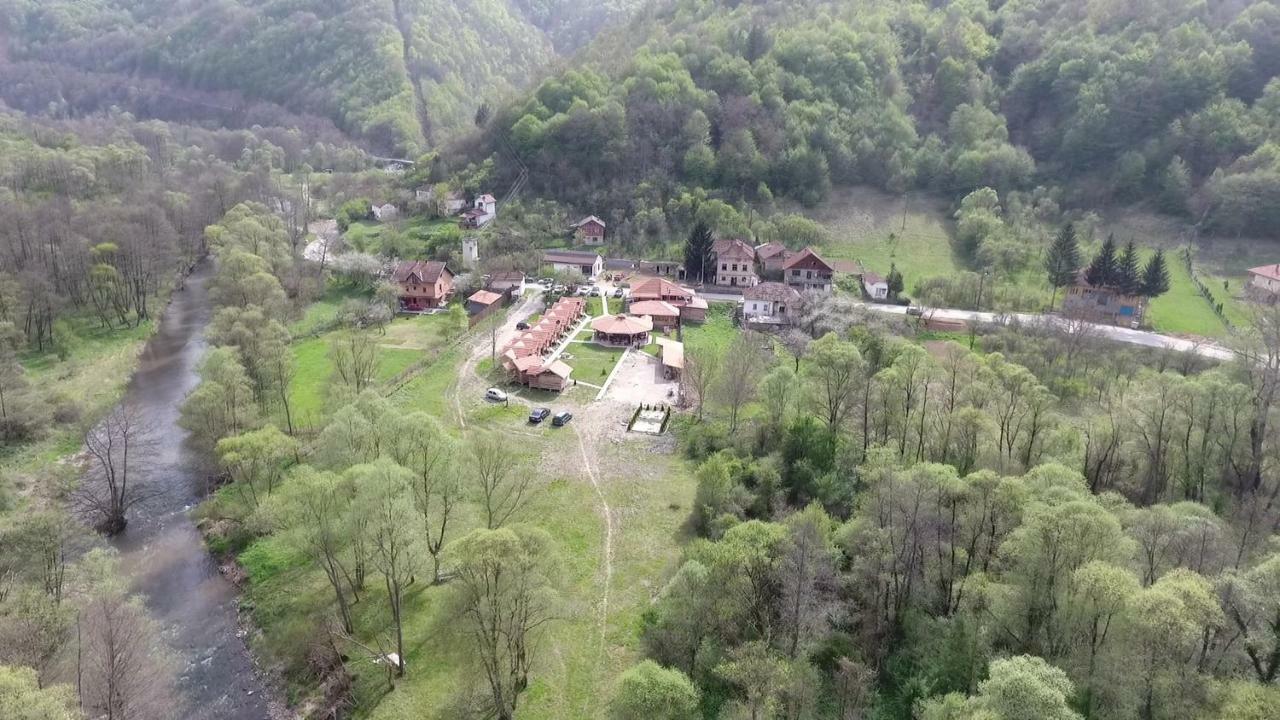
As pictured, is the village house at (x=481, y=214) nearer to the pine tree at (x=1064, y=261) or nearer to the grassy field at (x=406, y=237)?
the grassy field at (x=406, y=237)

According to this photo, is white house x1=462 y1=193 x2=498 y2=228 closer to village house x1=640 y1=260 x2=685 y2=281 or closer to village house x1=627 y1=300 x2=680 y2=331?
village house x1=640 y1=260 x2=685 y2=281

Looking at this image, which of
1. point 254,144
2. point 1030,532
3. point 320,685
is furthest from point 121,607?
point 254,144

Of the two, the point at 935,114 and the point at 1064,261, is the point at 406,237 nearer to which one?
the point at 1064,261

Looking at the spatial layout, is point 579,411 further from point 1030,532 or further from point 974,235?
point 974,235

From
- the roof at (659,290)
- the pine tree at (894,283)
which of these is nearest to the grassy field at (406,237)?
the roof at (659,290)

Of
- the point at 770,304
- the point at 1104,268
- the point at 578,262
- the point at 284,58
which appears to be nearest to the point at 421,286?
the point at 578,262
